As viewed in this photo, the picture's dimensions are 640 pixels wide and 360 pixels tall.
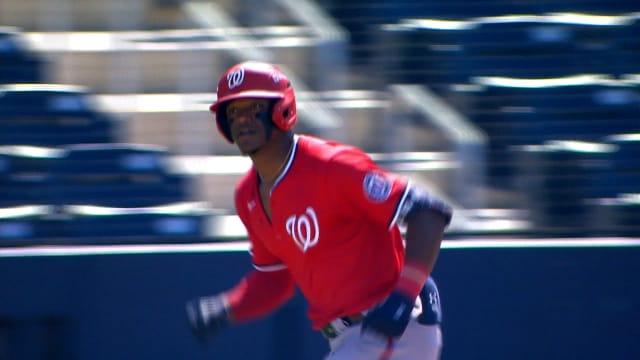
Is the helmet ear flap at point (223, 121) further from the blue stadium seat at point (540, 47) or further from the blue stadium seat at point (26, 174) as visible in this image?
the blue stadium seat at point (540, 47)

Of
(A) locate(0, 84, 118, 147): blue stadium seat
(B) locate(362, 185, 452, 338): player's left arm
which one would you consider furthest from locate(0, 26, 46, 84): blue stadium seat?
(B) locate(362, 185, 452, 338): player's left arm

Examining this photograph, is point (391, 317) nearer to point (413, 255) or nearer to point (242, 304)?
point (413, 255)

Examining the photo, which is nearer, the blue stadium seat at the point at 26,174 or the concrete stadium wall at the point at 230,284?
the concrete stadium wall at the point at 230,284

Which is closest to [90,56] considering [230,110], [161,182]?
[161,182]

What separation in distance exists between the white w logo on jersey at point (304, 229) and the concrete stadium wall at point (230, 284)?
1.91m

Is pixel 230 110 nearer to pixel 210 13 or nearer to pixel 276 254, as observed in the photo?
pixel 276 254

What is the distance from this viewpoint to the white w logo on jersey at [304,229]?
10.1 feet

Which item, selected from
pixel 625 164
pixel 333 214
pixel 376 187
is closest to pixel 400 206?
pixel 376 187

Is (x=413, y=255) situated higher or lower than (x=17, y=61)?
higher

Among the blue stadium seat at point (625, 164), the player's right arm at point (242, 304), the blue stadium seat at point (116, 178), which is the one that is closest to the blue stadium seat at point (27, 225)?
the blue stadium seat at point (116, 178)

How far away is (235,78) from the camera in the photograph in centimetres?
310

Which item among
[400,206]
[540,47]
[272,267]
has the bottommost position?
[272,267]

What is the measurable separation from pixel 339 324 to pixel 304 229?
35 centimetres

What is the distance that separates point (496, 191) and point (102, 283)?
2245mm
